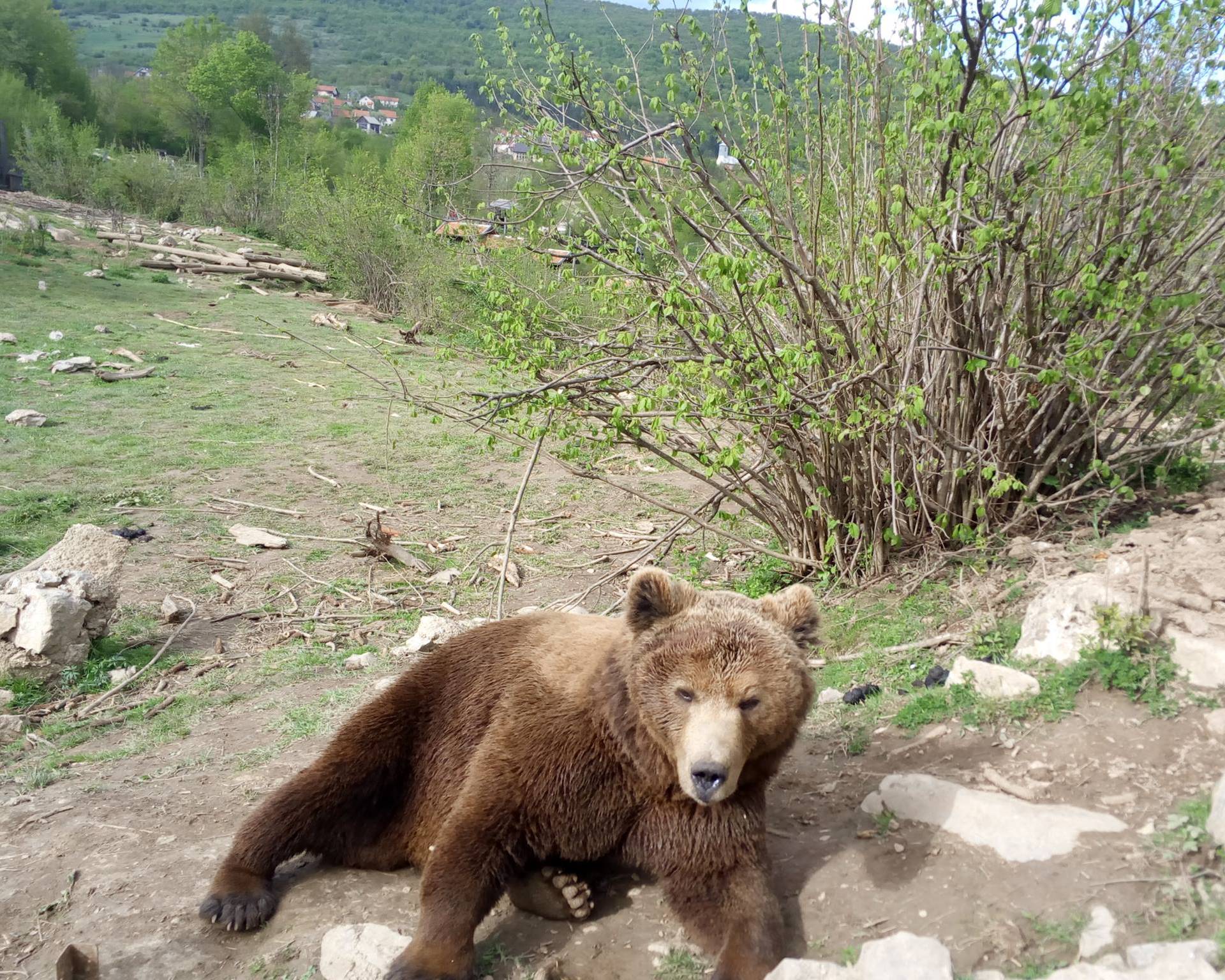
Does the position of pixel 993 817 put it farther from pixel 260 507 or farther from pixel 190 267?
pixel 190 267

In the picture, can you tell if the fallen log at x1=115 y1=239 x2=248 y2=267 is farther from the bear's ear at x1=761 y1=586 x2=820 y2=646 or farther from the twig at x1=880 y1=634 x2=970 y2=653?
the bear's ear at x1=761 y1=586 x2=820 y2=646

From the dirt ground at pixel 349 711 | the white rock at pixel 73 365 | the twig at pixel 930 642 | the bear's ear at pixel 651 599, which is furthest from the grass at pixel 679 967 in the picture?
the white rock at pixel 73 365

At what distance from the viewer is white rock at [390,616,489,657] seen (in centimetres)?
718

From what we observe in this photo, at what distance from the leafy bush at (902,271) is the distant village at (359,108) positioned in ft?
397

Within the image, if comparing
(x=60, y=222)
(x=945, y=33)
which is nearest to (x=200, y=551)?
(x=945, y=33)

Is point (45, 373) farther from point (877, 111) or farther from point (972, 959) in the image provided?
point (972, 959)

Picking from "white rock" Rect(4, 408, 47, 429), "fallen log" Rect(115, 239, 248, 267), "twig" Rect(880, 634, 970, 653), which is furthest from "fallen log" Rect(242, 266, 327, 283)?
"twig" Rect(880, 634, 970, 653)

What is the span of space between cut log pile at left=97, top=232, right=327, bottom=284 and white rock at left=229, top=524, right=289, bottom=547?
1969 cm

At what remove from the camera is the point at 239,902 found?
147 inches

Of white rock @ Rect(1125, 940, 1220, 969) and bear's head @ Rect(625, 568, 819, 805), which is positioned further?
bear's head @ Rect(625, 568, 819, 805)

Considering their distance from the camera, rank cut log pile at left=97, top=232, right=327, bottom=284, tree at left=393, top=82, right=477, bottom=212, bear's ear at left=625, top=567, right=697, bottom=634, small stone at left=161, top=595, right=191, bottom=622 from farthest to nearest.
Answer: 1. cut log pile at left=97, top=232, right=327, bottom=284
2. tree at left=393, top=82, right=477, bottom=212
3. small stone at left=161, top=595, right=191, bottom=622
4. bear's ear at left=625, top=567, right=697, bottom=634

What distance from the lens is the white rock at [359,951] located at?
3357 mm

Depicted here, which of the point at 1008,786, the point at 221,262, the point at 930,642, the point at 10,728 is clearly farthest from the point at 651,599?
the point at 221,262

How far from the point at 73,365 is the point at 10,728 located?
11.1 metres
